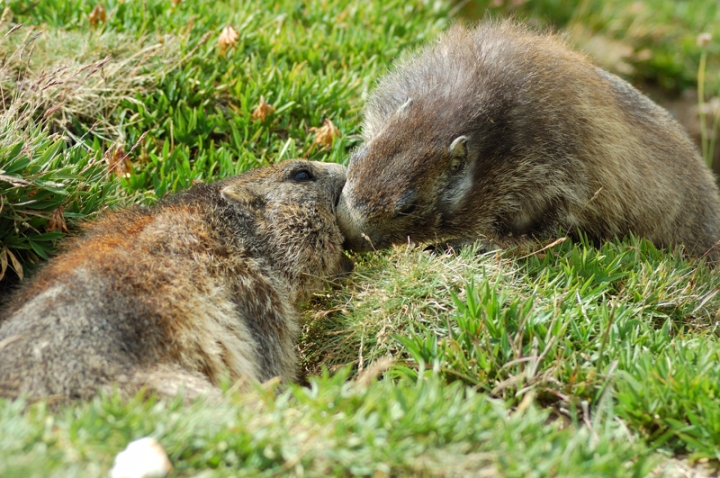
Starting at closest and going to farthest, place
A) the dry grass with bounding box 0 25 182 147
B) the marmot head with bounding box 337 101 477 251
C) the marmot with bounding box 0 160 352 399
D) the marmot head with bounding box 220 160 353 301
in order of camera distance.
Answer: the marmot with bounding box 0 160 352 399 → the marmot head with bounding box 220 160 353 301 → the marmot head with bounding box 337 101 477 251 → the dry grass with bounding box 0 25 182 147

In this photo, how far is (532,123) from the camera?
5.05 meters

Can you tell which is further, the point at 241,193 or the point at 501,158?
the point at 501,158

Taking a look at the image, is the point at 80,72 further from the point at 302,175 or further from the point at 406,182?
the point at 406,182

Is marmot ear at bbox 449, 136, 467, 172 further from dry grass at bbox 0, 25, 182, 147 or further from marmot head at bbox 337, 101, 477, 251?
dry grass at bbox 0, 25, 182, 147

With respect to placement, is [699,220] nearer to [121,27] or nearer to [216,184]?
[216,184]

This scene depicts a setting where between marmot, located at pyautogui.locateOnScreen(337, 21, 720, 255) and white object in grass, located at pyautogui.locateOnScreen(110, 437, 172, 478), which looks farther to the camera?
marmot, located at pyautogui.locateOnScreen(337, 21, 720, 255)

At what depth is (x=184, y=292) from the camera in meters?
3.87

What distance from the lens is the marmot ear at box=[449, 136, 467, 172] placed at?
485cm

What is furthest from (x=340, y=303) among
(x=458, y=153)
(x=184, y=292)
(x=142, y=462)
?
(x=142, y=462)

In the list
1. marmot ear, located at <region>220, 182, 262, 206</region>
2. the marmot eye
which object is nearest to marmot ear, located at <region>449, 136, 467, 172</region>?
the marmot eye

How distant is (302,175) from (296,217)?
343 mm

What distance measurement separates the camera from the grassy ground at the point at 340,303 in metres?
2.87

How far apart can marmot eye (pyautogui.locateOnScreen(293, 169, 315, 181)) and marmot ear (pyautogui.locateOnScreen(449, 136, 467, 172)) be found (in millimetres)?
912

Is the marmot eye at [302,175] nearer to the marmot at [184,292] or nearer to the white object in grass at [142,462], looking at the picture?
the marmot at [184,292]
